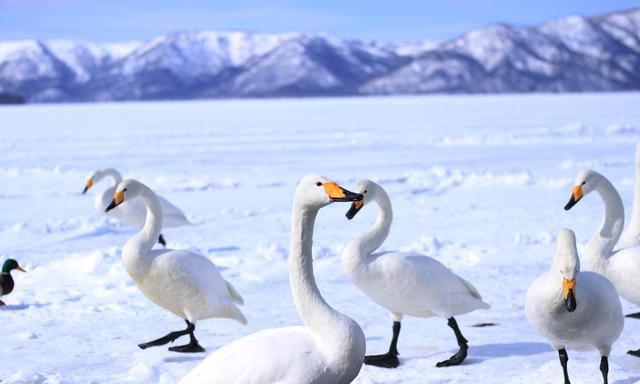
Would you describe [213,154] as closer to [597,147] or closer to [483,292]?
[597,147]

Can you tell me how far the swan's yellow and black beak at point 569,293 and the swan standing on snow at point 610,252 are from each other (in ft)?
4.08

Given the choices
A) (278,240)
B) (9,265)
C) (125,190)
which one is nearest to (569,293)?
(125,190)

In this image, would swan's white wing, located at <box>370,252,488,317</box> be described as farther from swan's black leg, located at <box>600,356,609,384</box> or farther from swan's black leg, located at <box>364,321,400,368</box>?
swan's black leg, located at <box>600,356,609,384</box>

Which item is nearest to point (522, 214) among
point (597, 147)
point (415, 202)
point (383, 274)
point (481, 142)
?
point (415, 202)

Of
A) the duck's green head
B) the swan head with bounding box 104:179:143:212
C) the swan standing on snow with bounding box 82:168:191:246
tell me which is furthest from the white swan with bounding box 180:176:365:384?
the swan standing on snow with bounding box 82:168:191:246

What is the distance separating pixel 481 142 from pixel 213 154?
7718 mm

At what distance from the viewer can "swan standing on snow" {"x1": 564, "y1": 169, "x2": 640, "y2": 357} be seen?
498 centimetres

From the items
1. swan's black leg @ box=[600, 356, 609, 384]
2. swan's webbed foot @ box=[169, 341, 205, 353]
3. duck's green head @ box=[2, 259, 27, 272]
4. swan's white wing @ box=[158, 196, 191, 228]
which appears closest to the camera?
swan's black leg @ box=[600, 356, 609, 384]

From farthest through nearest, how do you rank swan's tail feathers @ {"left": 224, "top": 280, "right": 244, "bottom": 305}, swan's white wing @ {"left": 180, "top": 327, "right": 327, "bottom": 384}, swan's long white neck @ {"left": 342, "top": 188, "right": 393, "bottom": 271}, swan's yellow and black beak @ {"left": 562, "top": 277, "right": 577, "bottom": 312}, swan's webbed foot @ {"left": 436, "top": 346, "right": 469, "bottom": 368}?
swan's tail feathers @ {"left": 224, "top": 280, "right": 244, "bottom": 305} < swan's long white neck @ {"left": 342, "top": 188, "right": 393, "bottom": 271} < swan's webbed foot @ {"left": 436, "top": 346, "right": 469, "bottom": 368} < swan's yellow and black beak @ {"left": 562, "top": 277, "right": 577, "bottom": 312} < swan's white wing @ {"left": 180, "top": 327, "right": 327, "bottom": 384}

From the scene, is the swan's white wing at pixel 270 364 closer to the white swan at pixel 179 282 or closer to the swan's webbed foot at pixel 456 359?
the swan's webbed foot at pixel 456 359

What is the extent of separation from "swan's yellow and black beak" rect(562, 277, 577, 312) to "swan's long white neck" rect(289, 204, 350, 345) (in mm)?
1168

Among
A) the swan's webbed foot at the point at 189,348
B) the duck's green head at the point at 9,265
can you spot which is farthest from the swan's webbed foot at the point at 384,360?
the duck's green head at the point at 9,265

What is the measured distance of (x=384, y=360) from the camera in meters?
4.82

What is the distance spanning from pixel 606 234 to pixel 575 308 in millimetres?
1504
